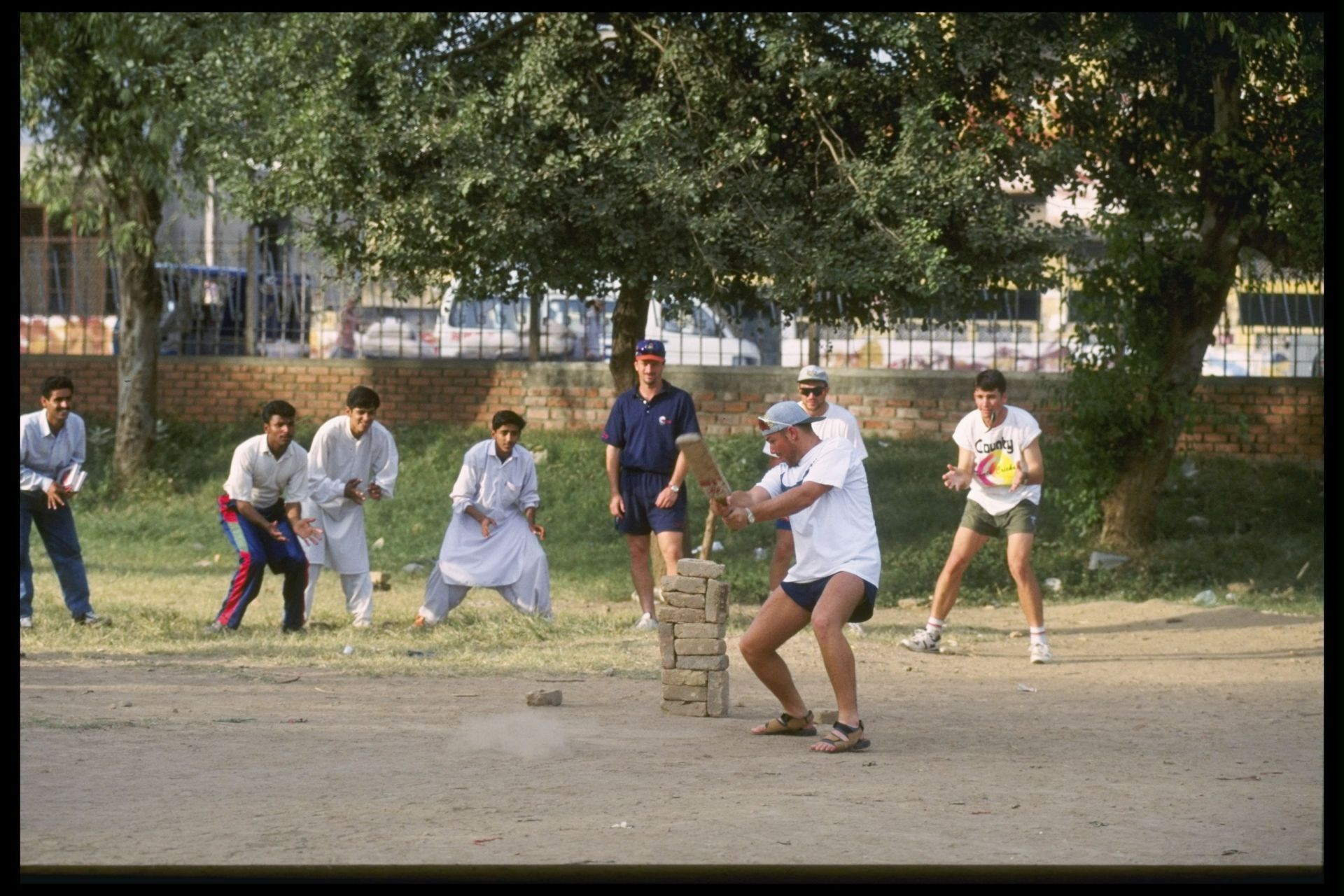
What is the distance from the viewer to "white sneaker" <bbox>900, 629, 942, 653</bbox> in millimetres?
10117

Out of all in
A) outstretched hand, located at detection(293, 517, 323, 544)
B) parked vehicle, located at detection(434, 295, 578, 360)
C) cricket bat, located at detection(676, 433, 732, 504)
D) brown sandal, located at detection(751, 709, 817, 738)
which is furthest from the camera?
parked vehicle, located at detection(434, 295, 578, 360)

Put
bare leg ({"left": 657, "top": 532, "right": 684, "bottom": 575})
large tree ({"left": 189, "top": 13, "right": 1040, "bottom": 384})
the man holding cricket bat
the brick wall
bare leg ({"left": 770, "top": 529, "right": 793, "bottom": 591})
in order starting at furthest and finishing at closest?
1. the brick wall
2. large tree ({"left": 189, "top": 13, "right": 1040, "bottom": 384})
3. bare leg ({"left": 770, "top": 529, "right": 793, "bottom": 591})
4. bare leg ({"left": 657, "top": 532, "right": 684, "bottom": 575})
5. the man holding cricket bat

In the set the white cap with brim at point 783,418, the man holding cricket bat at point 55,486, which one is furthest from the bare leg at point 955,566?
the man holding cricket bat at point 55,486

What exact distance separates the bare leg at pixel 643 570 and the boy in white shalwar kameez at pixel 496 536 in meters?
0.60

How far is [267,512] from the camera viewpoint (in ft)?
33.1

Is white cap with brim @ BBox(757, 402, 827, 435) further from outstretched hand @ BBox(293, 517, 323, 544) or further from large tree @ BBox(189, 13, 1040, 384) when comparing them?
large tree @ BBox(189, 13, 1040, 384)

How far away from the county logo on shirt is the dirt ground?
3.58 ft

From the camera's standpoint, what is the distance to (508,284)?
501 inches

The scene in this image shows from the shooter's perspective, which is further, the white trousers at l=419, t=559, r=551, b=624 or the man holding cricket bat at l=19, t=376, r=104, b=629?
the white trousers at l=419, t=559, r=551, b=624

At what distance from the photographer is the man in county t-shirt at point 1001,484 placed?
9.70 meters

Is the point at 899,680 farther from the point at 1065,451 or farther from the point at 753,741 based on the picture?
the point at 1065,451

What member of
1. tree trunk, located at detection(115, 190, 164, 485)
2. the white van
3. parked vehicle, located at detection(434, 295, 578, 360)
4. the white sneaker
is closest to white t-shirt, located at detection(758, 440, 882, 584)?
the white sneaker

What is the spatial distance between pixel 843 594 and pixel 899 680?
7.89ft
